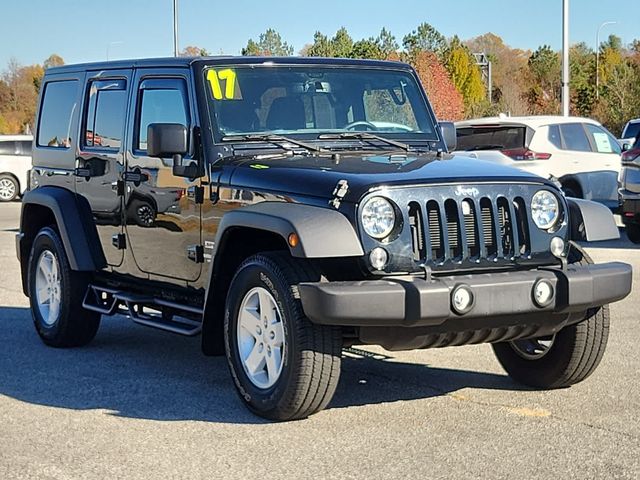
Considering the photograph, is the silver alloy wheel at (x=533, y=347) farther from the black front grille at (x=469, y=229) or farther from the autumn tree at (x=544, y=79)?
the autumn tree at (x=544, y=79)

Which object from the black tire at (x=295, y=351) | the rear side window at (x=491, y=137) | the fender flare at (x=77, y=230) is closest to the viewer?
the black tire at (x=295, y=351)

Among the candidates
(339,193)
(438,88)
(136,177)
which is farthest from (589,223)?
(438,88)

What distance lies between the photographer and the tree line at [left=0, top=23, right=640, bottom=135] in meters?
47.0

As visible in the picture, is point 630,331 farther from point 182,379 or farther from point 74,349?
point 74,349

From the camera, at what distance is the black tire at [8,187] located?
2859 centimetres

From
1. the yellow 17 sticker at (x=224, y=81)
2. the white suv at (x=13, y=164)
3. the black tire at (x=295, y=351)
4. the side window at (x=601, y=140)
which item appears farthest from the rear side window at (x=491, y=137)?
the white suv at (x=13, y=164)

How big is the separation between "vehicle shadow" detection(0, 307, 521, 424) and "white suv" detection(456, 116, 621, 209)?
8.97 m

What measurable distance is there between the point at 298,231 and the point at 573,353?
191cm

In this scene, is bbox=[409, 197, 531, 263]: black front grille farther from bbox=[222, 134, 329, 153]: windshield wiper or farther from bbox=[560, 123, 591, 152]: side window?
bbox=[560, 123, 591, 152]: side window

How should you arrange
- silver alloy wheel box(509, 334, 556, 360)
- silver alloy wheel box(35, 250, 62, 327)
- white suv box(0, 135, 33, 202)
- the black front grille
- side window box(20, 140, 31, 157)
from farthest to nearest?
side window box(20, 140, 31, 157), white suv box(0, 135, 33, 202), silver alloy wheel box(35, 250, 62, 327), silver alloy wheel box(509, 334, 556, 360), the black front grille

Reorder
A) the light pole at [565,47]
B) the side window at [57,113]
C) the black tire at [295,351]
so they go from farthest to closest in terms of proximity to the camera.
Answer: the light pole at [565,47] < the side window at [57,113] < the black tire at [295,351]

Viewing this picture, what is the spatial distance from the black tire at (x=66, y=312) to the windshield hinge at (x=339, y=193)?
3.12m

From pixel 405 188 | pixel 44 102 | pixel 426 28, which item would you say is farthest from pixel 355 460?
pixel 426 28

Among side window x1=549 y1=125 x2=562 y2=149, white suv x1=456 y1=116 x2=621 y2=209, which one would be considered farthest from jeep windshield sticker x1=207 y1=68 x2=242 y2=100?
side window x1=549 y1=125 x2=562 y2=149
